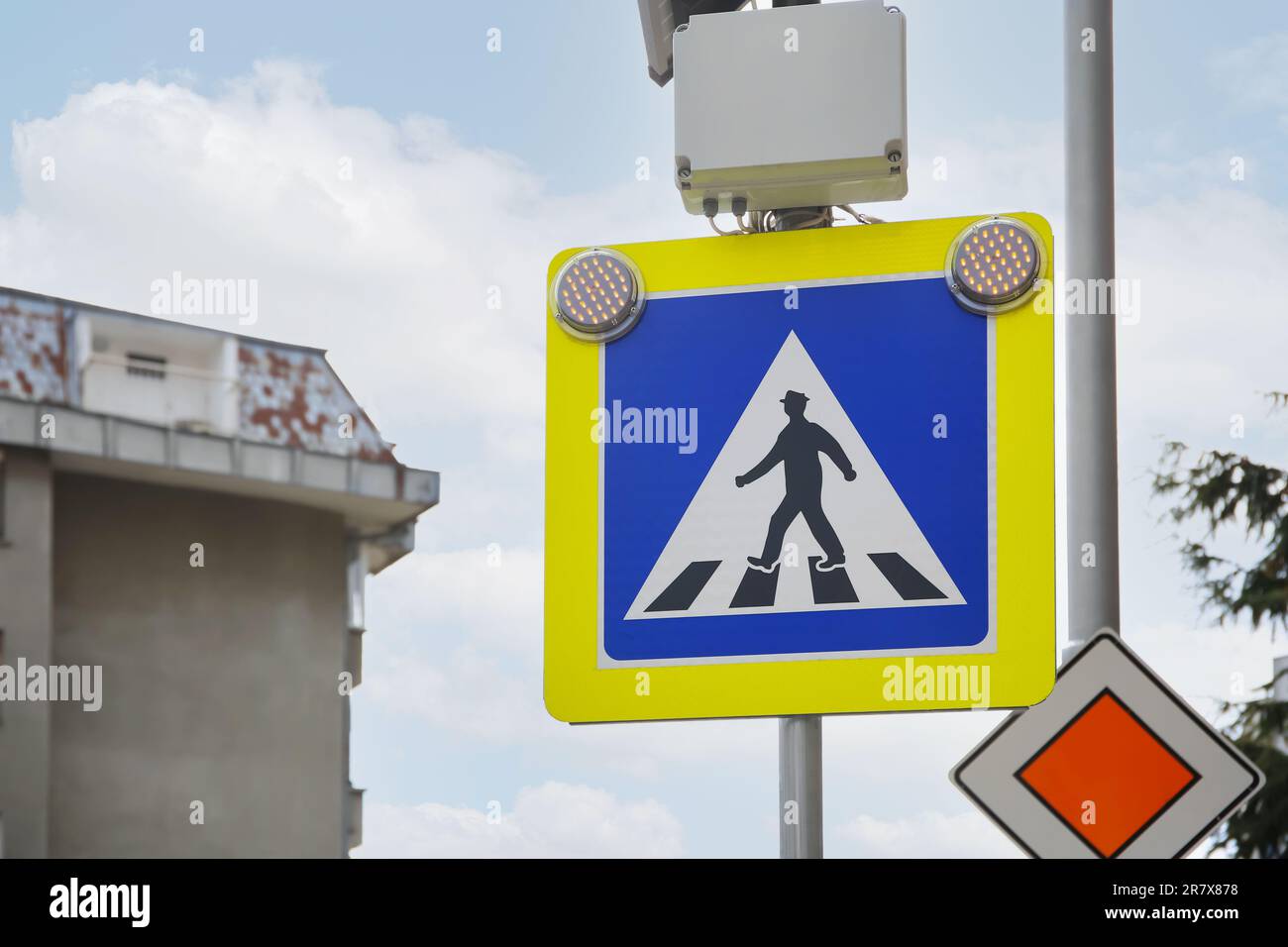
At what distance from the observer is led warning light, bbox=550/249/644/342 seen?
3.04m

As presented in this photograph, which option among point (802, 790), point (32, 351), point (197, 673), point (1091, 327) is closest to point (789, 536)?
point (802, 790)

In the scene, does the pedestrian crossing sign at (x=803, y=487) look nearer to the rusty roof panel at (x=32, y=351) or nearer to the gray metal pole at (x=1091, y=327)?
the gray metal pole at (x=1091, y=327)

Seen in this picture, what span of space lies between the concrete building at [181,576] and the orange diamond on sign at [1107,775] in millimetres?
26474

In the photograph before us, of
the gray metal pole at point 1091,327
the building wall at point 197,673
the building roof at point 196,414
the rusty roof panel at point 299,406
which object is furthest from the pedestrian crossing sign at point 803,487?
the rusty roof panel at point 299,406

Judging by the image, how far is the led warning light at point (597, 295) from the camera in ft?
9.98

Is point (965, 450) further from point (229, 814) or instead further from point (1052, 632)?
A: point (229, 814)

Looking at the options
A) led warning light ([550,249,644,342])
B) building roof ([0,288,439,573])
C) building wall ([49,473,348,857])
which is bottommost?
building wall ([49,473,348,857])

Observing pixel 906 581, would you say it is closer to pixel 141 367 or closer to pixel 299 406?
pixel 141 367

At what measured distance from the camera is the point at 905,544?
2.89 m

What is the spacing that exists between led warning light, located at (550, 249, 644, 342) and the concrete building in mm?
27588

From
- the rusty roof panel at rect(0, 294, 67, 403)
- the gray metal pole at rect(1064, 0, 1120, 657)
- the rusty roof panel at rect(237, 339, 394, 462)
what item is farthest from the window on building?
the gray metal pole at rect(1064, 0, 1120, 657)

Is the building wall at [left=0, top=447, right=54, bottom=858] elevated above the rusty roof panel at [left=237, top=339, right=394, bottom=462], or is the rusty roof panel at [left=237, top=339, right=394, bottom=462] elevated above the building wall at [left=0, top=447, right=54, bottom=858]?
the rusty roof panel at [left=237, top=339, right=394, bottom=462]

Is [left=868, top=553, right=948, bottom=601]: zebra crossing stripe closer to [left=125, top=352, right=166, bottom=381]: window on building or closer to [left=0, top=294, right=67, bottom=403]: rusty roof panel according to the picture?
[left=0, top=294, right=67, bottom=403]: rusty roof panel
